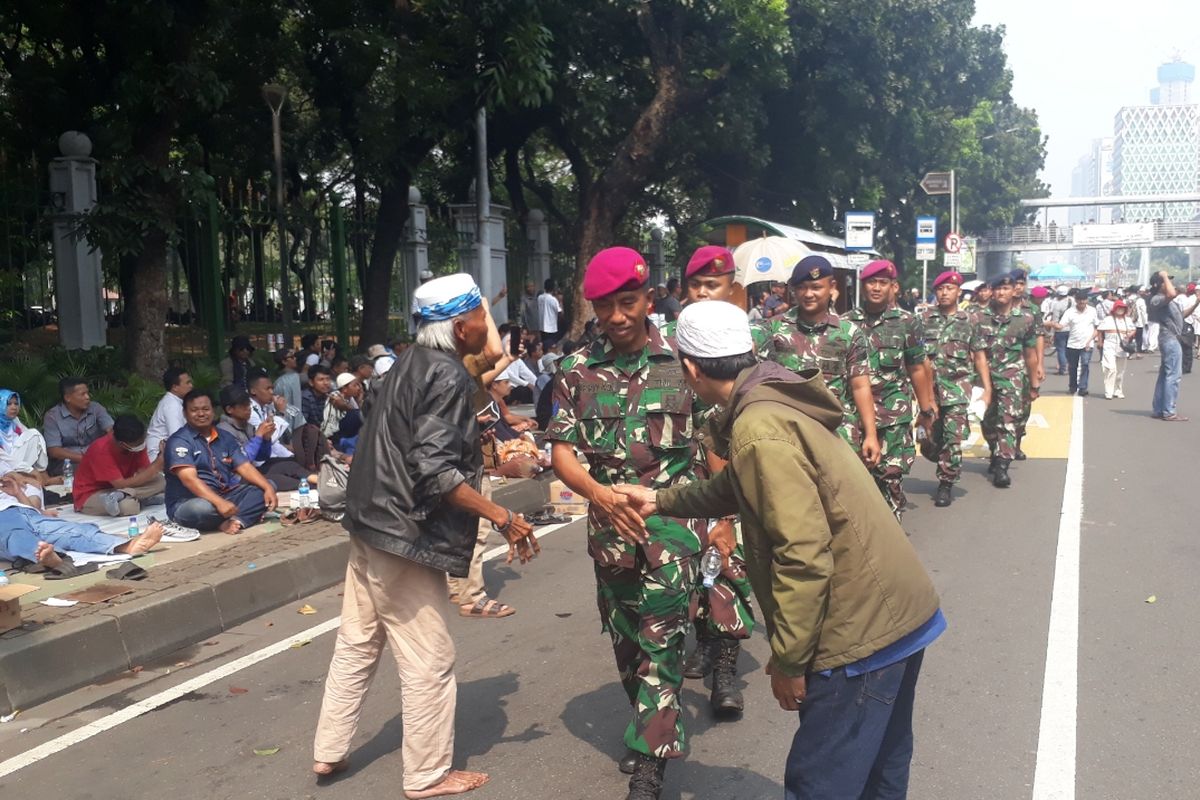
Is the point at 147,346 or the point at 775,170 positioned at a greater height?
the point at 775,170

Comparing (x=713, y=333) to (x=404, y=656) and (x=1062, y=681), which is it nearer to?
(x=404, y=656)

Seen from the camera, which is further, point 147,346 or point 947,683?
point 147,346

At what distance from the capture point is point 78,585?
6309 mm

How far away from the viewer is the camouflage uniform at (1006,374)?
1008 cm

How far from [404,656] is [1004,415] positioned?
756 cm

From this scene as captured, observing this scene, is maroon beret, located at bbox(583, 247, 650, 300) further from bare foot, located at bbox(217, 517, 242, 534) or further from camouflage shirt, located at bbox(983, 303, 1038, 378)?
camouflage shirt, located at bbox(983, 303, 1038, 378)

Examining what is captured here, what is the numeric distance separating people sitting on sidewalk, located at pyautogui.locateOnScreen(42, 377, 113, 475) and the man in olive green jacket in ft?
26.4

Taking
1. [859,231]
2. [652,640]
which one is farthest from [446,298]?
[859,231]

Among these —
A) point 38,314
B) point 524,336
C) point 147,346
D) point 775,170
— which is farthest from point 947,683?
point 775,170

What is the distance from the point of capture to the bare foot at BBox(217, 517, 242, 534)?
7.81 meters

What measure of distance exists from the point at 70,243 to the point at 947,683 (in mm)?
10549

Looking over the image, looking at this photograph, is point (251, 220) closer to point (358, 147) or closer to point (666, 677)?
point (358, 147)

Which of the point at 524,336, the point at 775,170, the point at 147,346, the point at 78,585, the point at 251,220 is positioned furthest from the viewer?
the point at 775,170

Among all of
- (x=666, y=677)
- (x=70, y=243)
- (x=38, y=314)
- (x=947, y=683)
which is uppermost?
(x=70, y=243)
